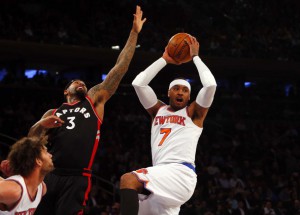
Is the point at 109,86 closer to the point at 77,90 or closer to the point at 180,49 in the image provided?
the point at 77,90

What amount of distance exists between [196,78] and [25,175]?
1686cm

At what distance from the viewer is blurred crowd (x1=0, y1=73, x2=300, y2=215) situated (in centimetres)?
1250

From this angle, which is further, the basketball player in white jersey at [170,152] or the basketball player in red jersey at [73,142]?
the basketball player in red jersey at [73,142]

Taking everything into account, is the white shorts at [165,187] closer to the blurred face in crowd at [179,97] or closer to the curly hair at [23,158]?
the blurred face in crowd at [179,97]

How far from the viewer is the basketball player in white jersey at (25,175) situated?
4004 millimetres

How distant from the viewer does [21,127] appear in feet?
45.5

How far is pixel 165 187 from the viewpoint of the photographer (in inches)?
199

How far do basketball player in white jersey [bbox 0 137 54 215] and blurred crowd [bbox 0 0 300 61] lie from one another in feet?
37.9

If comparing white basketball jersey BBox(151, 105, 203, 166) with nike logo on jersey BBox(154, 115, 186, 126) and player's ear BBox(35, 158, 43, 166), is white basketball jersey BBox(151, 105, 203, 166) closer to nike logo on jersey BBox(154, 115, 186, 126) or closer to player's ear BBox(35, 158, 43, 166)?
nike logo on jersey BBox(154, 115, 186, 126)

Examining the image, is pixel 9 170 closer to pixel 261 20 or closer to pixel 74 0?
pixel 74 0

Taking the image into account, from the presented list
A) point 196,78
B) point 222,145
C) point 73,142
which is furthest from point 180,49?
point 196,78

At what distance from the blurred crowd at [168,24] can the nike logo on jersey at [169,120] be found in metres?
10.5

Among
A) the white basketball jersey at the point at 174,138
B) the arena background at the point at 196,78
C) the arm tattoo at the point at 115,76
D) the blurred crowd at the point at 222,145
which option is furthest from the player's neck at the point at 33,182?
the arena background at the point at 196,78

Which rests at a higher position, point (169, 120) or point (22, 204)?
point (169, 120)
